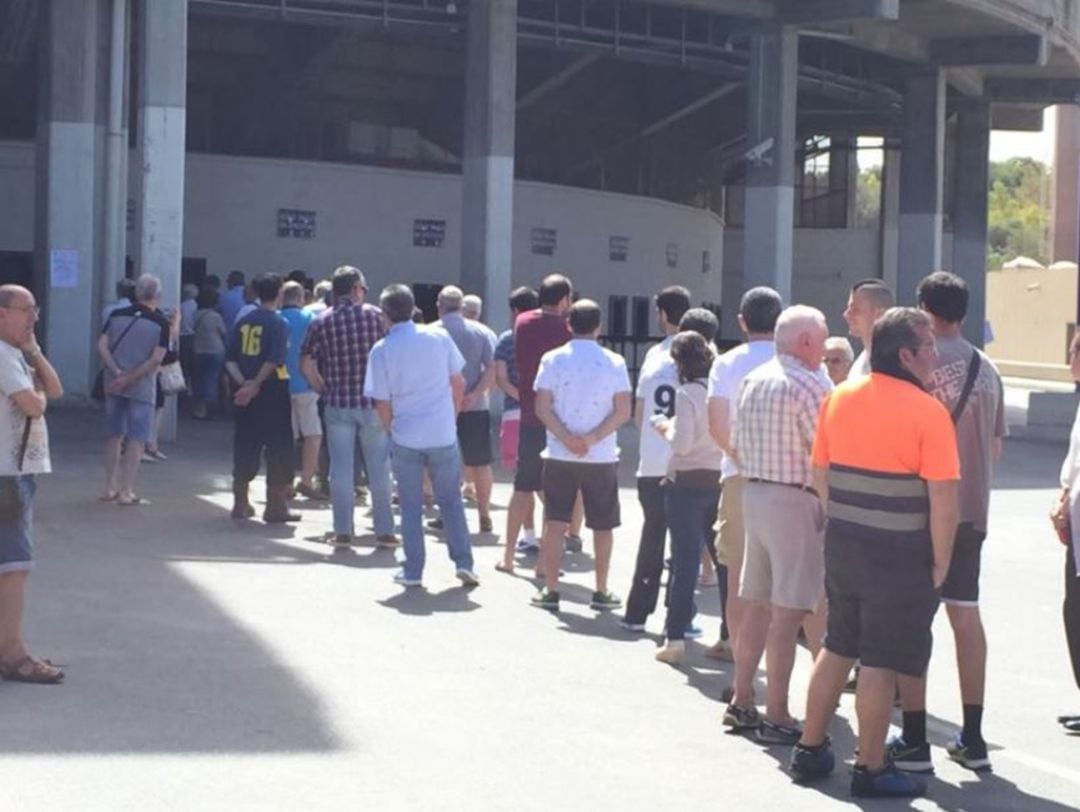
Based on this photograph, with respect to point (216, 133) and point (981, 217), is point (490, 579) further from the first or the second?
point (981, 217)

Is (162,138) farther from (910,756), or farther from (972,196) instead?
(972,196)

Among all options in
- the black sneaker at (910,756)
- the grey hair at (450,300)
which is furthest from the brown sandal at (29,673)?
the grey hair at (450,300)

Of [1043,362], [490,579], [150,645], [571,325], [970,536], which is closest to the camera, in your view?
[970,536]

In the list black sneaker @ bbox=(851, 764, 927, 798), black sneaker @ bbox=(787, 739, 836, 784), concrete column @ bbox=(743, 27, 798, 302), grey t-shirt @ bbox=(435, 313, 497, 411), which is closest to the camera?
black sneaker @ bbox=(851, 764, 927, 798)

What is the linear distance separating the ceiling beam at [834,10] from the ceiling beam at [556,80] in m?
3.98

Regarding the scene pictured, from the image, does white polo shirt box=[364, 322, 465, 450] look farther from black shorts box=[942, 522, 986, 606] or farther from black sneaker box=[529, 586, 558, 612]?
black shorts box=[942, 522, 986, 606]

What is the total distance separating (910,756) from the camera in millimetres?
8273

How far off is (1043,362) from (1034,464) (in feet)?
139

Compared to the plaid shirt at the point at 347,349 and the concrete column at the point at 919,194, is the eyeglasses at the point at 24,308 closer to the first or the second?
the plaid shirt at the point at 347,349

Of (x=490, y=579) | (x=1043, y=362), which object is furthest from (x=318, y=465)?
(x=1043, y=362)

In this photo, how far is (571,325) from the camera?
12.2 metres

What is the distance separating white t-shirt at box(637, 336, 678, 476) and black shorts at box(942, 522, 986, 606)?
2.70 meters

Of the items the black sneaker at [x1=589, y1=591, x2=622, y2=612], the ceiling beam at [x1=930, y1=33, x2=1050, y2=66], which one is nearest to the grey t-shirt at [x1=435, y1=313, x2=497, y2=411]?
the black sneaker at [x1=589, y1=591, x2=622, y2=612]

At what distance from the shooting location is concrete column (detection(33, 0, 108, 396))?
2572 cm
